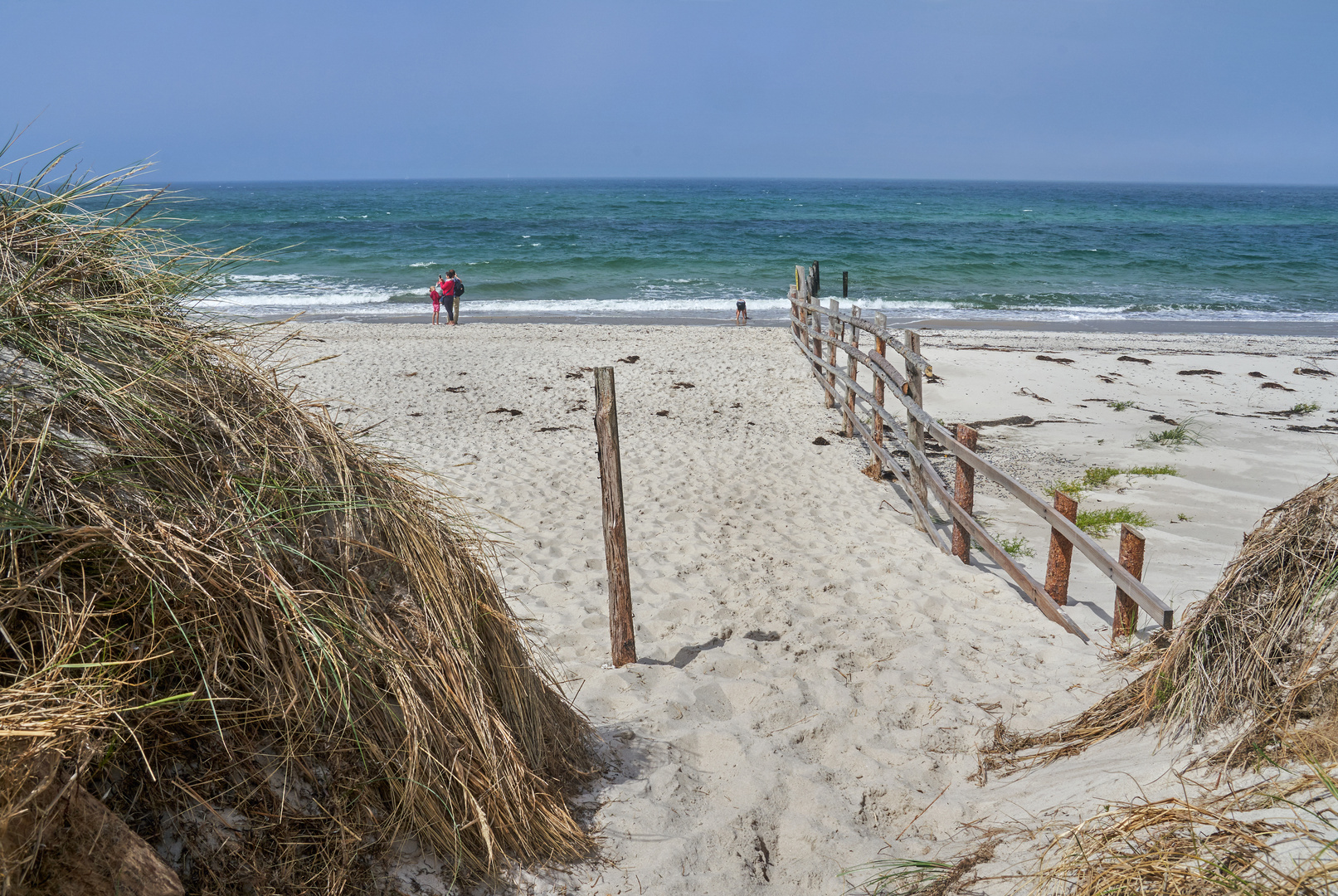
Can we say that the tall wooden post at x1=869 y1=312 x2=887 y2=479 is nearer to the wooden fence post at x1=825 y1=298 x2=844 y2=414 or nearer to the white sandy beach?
the white sandy beach

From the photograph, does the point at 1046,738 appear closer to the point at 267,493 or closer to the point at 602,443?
the point at 602,443

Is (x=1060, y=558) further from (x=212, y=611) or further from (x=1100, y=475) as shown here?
(x=212, y=611)

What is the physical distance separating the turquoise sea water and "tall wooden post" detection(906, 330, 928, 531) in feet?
16.6

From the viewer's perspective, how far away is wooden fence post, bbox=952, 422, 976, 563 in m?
5.35

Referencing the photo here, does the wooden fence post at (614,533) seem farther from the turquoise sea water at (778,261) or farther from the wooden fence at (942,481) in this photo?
the wooden fence at (942,481)

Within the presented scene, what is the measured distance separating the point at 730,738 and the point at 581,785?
73 centimetres

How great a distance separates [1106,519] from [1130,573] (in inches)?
98.5

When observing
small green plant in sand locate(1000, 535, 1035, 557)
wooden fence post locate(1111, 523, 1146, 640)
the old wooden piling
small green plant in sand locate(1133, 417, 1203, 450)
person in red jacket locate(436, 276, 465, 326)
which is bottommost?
small green plant in sand locate(1000, 535, 1035, 557)

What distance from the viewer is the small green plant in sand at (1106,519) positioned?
600 centimetres

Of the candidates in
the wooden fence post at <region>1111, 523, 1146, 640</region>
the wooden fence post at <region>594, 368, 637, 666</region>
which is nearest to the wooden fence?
the wooden fence post at <region>1111, 523, 1146, 640</region>

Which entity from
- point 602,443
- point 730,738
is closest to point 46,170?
point 602,443

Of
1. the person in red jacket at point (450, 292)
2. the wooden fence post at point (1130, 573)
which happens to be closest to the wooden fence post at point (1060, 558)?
the wooden fence post at point (1130, 573)

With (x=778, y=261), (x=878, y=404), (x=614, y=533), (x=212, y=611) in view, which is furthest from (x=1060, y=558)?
(x=778, y=261)

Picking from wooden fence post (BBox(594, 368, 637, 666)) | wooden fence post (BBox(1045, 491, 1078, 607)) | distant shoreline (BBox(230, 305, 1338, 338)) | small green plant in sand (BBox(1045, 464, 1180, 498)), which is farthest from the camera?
distant shoreline (BBox(230, 305, 1338, 338))
